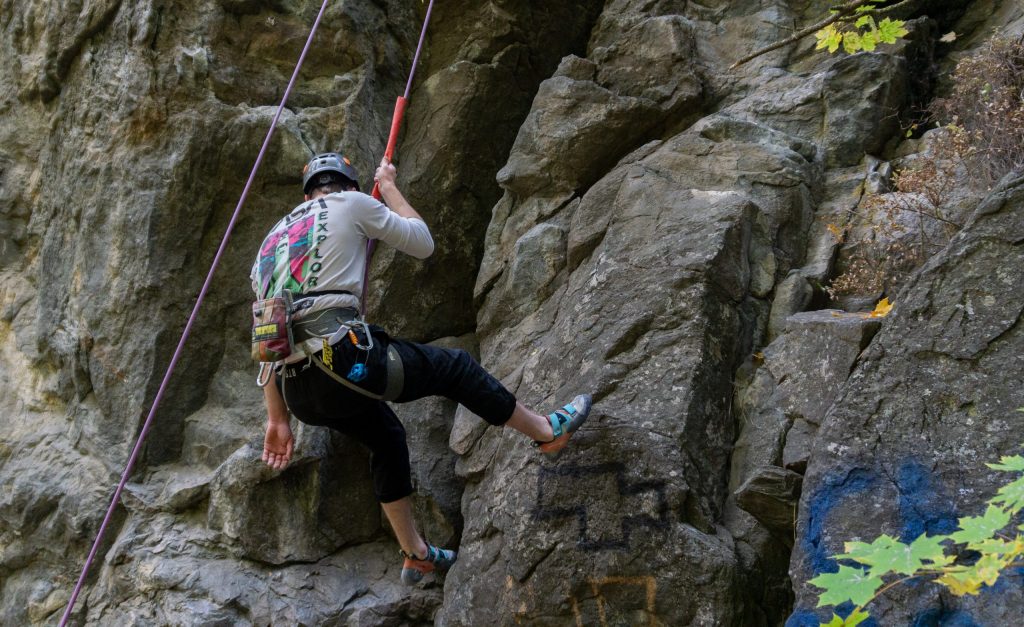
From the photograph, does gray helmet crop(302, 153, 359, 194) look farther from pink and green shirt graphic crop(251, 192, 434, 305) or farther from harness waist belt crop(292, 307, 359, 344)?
harness waist belt crop(292, 307, 359, 344)

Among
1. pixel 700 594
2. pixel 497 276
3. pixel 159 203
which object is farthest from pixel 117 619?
pixel 700 594

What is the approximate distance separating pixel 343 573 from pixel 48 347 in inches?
133

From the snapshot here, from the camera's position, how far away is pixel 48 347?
7145 millimetres

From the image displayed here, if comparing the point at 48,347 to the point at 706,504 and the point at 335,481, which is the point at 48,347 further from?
the point at 706,504

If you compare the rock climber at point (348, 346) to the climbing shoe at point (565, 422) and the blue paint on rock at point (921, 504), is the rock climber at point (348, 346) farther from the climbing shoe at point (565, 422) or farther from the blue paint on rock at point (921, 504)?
the blue paint on rock at point (921, 504)

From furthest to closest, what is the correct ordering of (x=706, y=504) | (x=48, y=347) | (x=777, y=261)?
(x=48, y=347), (x=777, y=261), (x=706, y=504)

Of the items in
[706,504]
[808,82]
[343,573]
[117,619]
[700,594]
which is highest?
[808,82]

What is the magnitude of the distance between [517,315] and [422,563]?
1.85 meters

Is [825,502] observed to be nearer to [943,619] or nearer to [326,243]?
[943,619]

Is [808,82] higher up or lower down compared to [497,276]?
higher up

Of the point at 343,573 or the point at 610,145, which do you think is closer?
the point at 343,573

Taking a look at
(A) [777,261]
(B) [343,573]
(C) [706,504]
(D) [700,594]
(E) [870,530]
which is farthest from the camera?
(B) [343,573]

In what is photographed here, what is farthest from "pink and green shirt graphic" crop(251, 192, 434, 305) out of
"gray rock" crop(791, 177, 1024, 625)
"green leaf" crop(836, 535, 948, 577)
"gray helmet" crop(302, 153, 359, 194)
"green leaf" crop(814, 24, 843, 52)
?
"green leaf" crop(836, 535, 948, 577)

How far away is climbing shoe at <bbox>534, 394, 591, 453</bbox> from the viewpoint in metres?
4.58
